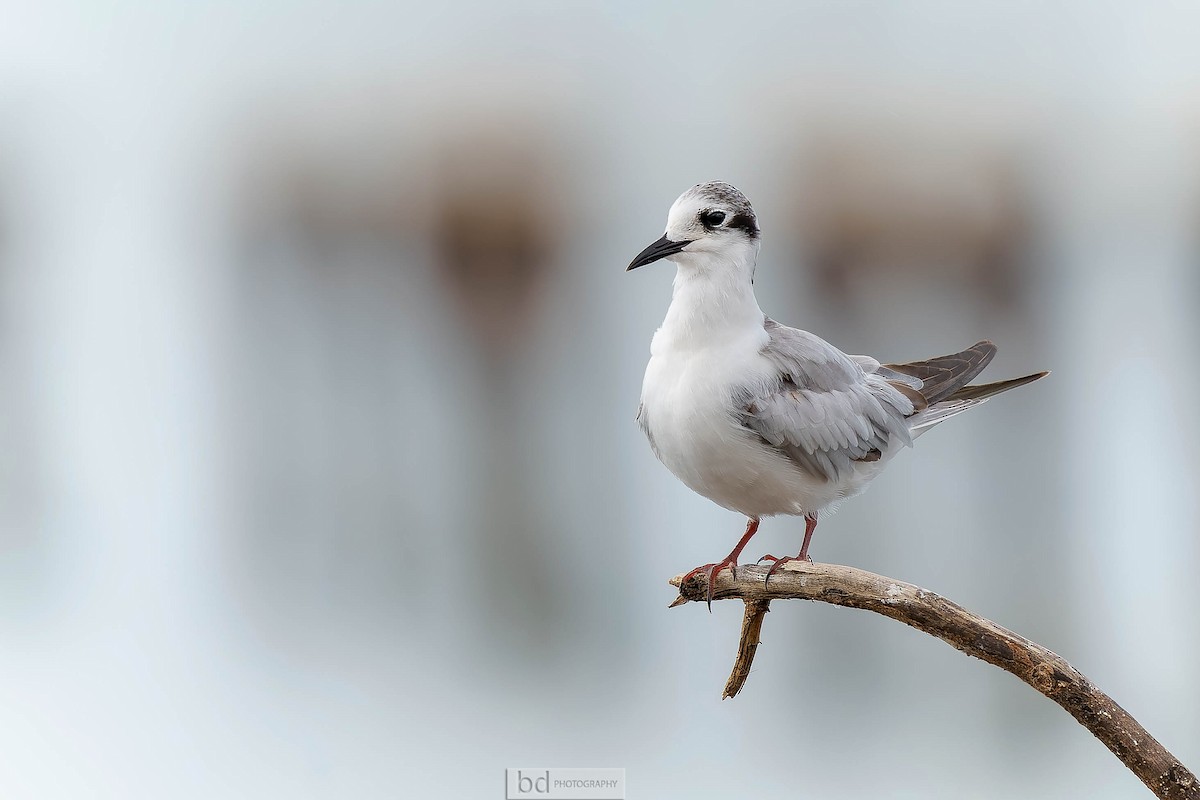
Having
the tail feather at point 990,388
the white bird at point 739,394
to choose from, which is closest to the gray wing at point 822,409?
the white bird at point 739,394

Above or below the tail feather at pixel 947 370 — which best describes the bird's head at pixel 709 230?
above

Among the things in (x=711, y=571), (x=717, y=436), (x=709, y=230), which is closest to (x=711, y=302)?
(x=709, y=230)

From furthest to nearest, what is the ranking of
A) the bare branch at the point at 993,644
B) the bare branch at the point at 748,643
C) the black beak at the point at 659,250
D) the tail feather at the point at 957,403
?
the tail feather at the point at 957,403 < the bare branch at the point at 748,643 < the black beak at the point at 659,250 < the bare branch at the point at 993,644

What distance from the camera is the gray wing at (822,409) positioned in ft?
5.94

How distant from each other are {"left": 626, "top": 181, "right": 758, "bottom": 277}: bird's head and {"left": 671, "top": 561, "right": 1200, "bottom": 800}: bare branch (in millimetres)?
519

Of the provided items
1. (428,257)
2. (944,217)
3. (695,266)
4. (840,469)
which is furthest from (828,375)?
(428,257)

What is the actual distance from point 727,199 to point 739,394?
0.32 meters

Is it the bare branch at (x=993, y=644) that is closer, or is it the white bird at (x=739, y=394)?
the bare branch at (x=993, y=644)

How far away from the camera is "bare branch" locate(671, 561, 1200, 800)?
158 centimetres

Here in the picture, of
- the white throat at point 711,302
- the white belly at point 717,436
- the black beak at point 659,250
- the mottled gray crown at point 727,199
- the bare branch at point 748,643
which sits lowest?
the bare branch at point 748,643

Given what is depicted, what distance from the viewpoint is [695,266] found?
184 centimetres

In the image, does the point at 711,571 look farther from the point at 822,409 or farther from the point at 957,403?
the point at 957,403

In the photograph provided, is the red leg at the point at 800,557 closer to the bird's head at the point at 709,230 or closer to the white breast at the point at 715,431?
the white breast at the point at 715,431

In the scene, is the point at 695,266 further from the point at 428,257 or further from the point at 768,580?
the point at 428,257
